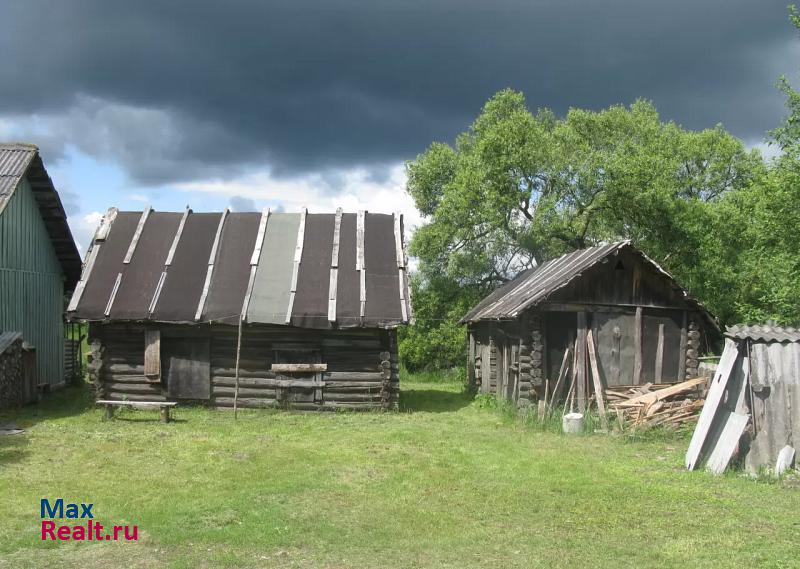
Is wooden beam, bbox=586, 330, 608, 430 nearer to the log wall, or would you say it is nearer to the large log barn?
the large log barn

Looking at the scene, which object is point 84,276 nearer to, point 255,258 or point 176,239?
point 176,239

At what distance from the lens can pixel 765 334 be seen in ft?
37.2

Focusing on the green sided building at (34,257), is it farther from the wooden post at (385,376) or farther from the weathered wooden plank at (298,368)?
the wooden post at (385,376)

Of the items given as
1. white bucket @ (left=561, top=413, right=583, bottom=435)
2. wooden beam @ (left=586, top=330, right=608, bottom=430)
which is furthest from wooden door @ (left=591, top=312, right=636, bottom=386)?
white bucket @ (left=561, top=413, right=583, bottom=435)

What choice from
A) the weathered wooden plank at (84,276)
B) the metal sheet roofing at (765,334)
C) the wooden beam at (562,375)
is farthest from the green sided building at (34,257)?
the metal sheet roofing at (765,334)

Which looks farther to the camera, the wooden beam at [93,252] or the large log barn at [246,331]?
the wooden beam at [93,252]

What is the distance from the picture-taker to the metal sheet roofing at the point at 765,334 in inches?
442

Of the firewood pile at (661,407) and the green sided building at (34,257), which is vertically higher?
the green sided building at (34,257)

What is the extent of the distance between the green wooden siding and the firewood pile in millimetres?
16673

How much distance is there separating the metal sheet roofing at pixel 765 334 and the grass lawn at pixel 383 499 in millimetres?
2280

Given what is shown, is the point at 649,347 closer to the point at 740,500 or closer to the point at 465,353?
the point at 740,500

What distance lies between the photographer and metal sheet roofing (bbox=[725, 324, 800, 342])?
1123 cm

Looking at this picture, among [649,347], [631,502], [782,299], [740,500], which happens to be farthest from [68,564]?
[782,299]

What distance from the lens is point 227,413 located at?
707 inches
